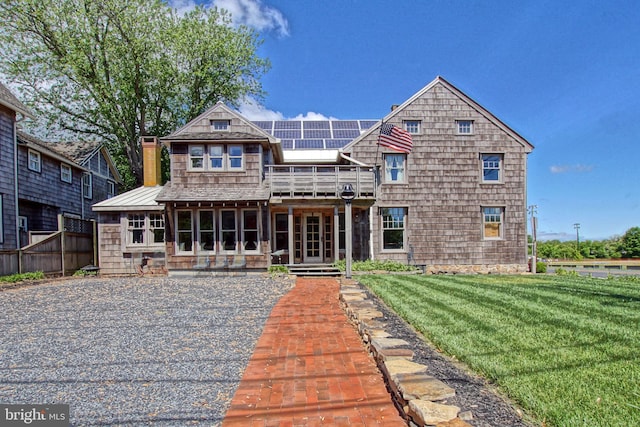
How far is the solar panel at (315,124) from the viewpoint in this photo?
2041 centimetres

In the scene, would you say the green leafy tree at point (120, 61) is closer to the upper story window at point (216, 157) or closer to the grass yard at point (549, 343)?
the upper story window at point (216, 157)

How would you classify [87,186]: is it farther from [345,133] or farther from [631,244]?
[631,244]

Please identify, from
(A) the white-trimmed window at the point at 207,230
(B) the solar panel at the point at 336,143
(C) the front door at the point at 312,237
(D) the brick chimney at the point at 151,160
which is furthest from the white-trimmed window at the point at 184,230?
(B) the solar panel at the point at 336,143

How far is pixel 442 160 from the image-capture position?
1666 cm

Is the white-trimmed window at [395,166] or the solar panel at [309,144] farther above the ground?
the solar panel at [309,144]

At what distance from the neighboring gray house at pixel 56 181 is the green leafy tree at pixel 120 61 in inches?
82.7

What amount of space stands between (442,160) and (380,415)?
49.2 feet

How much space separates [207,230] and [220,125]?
4.49 m

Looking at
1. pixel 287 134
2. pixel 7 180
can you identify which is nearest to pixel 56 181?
pixel 7 180

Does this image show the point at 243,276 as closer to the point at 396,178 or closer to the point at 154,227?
the point at 154,227

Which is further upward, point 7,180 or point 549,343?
point 7,180

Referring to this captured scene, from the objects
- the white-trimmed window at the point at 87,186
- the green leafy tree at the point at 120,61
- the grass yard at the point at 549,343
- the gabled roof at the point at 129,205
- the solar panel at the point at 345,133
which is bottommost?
the grass yard at the point at 549,343

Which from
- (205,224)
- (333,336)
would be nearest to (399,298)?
(333,336)

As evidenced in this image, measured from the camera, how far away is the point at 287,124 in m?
20.8
